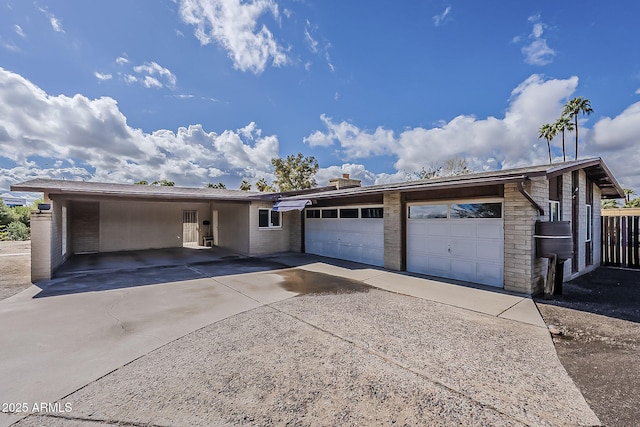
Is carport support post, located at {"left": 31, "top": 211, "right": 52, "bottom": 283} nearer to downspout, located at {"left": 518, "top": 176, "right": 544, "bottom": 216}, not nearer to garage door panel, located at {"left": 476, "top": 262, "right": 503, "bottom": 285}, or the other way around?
garage door panel, located at {"left": 476, "top": 262, "right": 503, "bottom": 285}

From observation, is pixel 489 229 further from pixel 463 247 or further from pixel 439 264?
pixel 439 264

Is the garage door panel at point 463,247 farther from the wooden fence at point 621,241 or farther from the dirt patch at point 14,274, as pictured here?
the dirt patch at point 14,274

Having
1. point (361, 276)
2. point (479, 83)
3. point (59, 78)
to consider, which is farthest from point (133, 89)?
point (479, 83)

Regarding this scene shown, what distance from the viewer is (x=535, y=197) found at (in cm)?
728

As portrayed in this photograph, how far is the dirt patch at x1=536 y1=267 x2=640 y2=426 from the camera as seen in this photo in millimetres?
2975

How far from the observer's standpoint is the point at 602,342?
444 cm

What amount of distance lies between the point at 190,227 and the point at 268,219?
877 cm

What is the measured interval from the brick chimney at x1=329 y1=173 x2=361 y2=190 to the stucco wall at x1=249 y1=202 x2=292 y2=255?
3.29m

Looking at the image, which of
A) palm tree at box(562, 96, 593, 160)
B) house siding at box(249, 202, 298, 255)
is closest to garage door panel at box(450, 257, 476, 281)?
house siding at box(249, 202, 298, 255)

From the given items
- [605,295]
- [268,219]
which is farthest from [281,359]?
[268,219]

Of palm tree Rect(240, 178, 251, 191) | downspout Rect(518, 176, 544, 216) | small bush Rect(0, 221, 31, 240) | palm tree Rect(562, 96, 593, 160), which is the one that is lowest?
small bush Rect(0, 221, 31, 240)

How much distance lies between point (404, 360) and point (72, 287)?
9.28m

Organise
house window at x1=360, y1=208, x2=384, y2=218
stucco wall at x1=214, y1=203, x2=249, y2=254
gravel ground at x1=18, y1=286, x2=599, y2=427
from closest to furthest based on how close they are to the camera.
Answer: gravel ground at x1=18, y1=286, x2=599, y2=427 < house window at x1=360, y1=208, x2=384, y2=218 < stucco wall at x1=214, y1=203, x2=249, y2=254

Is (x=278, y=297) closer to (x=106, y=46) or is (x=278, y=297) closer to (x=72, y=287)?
(x=72, y=287)
